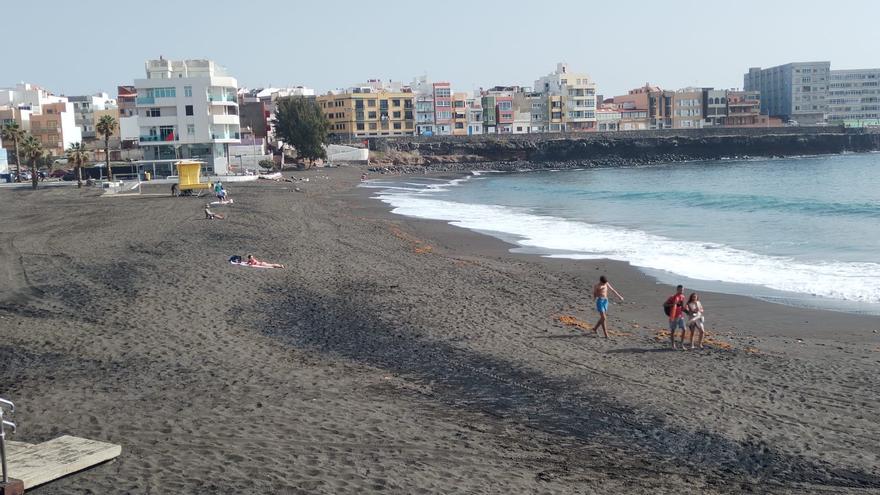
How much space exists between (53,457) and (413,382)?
5066 millimetres

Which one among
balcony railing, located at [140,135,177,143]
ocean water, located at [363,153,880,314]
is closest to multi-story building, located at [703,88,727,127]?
ocean water, located at [363,153,880,314]

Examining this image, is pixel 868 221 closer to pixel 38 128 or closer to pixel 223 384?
pixel 223 384

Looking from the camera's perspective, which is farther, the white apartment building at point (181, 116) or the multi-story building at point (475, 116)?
the multi-story building at point (475, 116)

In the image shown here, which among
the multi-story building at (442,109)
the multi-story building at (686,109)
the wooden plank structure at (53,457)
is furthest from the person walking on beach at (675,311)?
the multi-story building at (686,109)

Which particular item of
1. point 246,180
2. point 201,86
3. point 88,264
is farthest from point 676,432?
point 201,86

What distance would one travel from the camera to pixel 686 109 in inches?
5394

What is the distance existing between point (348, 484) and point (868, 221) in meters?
36.1

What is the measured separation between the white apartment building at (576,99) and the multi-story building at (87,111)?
67.0 m

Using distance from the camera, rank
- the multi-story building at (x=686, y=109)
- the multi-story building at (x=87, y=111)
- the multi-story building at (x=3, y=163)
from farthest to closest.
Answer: the multi-story building at (x=686, y=109), the multi-story building at (x=87, y=111), the multi-story building at (x=3, y=163)

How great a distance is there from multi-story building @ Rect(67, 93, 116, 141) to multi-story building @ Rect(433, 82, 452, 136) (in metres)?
43.4

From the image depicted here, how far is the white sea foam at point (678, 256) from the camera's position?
824 inches

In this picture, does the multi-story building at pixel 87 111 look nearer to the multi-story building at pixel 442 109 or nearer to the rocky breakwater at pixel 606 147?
the rocky breakwater at pixel 606 147

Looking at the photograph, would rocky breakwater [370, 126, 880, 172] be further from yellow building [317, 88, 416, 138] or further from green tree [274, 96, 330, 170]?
green tree [274, 96, 330, 170]

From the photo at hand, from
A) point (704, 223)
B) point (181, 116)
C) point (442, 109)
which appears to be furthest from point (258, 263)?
point (442, 109)
